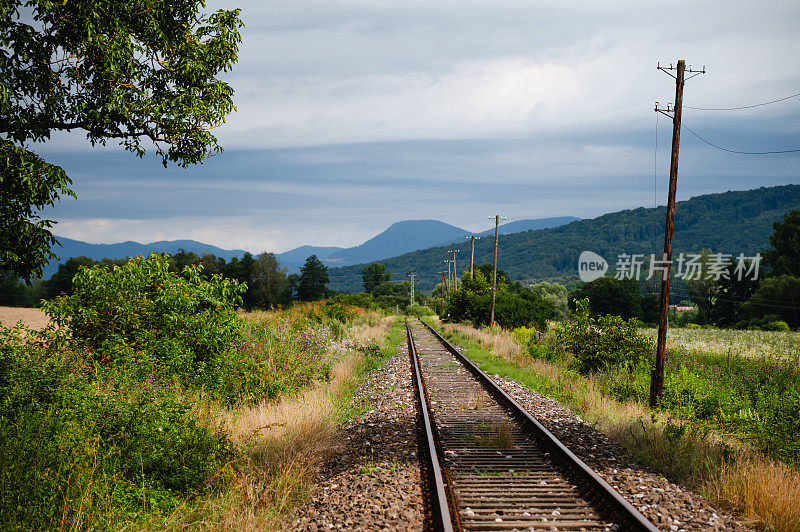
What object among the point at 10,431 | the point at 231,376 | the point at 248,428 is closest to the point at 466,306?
the point at 231,376

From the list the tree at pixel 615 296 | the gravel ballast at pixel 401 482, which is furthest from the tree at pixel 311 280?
the gravel ballast at pixel 401 482

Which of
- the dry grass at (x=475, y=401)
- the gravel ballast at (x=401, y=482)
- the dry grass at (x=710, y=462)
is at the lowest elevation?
the dry grass at (x=475, y=401)

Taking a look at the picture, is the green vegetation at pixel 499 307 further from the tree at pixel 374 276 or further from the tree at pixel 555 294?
the tree at pixel 374 276

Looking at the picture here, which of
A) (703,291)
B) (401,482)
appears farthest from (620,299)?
(401,482)

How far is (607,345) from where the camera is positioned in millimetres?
15289

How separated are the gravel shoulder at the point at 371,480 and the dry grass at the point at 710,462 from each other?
3420 mm

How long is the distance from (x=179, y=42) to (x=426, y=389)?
8.85 meters

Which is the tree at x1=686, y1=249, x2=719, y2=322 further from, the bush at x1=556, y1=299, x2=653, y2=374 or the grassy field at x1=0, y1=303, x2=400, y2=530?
the grassy field at x1=0, y1=303, x2=400, y2=530

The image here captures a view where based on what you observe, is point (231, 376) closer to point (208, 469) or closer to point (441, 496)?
point (208, 469)

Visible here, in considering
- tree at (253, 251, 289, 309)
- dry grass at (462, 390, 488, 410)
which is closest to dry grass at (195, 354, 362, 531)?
dry grass at (462, 390, 488, 410)

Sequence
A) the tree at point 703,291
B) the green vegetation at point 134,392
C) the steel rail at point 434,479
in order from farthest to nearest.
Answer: the tree at point 703,291, the steel rail at point 434,479, the green vegetation at point 134,392

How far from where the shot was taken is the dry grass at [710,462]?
5.40 metres

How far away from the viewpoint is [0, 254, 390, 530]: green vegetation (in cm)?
488

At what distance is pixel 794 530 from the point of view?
5.05 m
